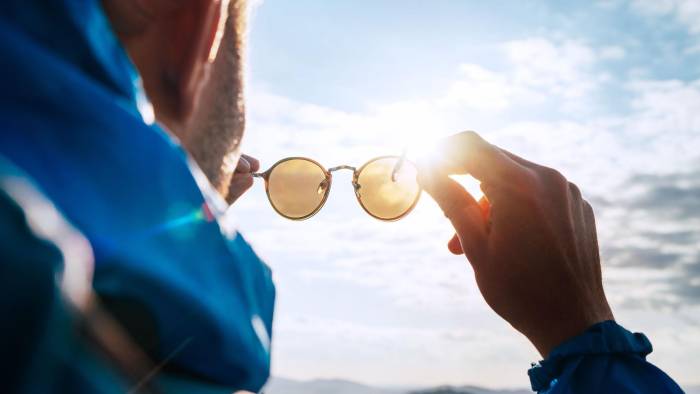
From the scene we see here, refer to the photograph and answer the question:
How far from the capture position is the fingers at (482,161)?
263 cm

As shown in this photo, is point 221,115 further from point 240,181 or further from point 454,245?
point 240,181

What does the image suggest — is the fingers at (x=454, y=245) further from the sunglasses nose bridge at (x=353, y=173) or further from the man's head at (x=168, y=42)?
the sunglasses nose bridge at (x=353, y=173)

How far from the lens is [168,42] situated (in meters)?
1.31

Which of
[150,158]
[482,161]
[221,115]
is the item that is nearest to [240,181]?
[482,161]

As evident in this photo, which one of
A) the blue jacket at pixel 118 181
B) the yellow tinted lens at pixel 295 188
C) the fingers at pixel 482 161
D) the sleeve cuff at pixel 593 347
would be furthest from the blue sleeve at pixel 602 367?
the yellow tinted lens at pixel 295 188

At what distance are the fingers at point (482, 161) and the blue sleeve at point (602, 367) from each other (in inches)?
25.1

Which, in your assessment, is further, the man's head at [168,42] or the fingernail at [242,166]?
the fingernail at [242,166]

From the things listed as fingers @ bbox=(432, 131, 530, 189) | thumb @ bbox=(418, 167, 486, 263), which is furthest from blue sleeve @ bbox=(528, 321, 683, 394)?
fingers @ bbox=(432, 131, 530, 189)

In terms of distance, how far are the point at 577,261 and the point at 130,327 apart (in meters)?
2.06

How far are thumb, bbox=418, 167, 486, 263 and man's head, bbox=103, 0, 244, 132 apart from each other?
1535 mm

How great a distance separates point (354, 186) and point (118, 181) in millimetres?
4050

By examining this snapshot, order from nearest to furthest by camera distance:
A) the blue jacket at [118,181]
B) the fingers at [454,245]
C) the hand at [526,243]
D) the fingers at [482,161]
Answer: the blue jacket at [118,181]
the hand at [526,243]
the fingers at [482,161]
the fingers at [454,245]

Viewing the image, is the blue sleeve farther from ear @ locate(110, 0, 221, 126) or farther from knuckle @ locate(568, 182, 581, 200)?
ear @ locate(110, 0, 221, 126)

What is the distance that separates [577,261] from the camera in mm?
2609
